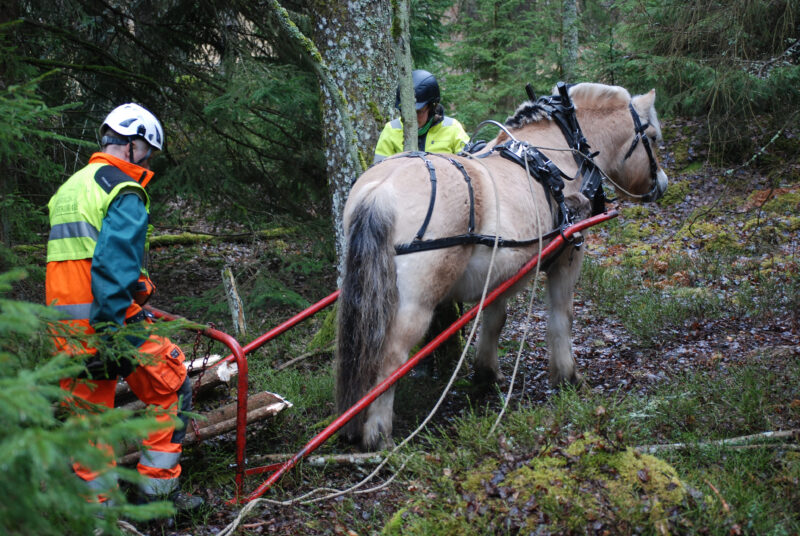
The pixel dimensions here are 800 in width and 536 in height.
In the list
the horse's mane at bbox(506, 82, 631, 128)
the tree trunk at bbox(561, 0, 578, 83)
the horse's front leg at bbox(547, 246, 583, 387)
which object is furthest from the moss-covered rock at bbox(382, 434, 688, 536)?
the tree trunk at bbox(561, 0, 578, 83)

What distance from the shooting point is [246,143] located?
7.83 m

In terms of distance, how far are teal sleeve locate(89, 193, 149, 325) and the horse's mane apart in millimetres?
3367

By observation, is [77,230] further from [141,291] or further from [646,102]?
[646,102]

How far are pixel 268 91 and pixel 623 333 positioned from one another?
195 inches

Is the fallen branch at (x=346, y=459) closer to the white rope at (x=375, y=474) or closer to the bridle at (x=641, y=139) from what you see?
the white rope at (x=375, y=474)

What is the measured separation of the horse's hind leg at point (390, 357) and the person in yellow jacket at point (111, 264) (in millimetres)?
1229

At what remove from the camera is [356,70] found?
5.39m

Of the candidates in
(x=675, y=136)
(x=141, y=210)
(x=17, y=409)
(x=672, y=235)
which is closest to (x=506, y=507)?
(x=17, y=409)

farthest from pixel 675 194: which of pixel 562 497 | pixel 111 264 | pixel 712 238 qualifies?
pixel 111 264

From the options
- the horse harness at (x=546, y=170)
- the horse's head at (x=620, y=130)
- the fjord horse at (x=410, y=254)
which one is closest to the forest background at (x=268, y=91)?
the horse's head at (x=620, y=130)

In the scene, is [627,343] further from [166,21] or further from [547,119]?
[166,21]

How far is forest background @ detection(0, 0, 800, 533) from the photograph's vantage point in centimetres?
537

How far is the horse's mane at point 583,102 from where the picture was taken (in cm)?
504

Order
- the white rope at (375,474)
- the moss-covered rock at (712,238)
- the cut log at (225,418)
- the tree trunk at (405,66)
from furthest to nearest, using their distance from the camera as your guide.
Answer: the moss-covered rock at (712,238), the tree trunk at (405,66), the cut log at (225,418), the white rope at (375,474)
